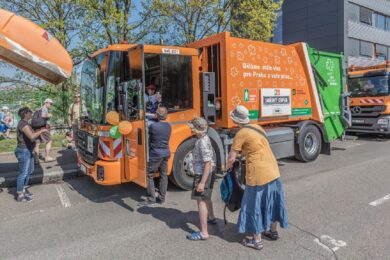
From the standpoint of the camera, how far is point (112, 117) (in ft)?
17.1

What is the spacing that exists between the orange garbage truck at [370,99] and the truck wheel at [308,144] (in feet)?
14.0

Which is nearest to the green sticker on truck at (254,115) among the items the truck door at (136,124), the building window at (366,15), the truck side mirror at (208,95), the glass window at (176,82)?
the truck side mirror at (208,95)

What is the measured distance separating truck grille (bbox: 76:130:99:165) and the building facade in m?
25.0

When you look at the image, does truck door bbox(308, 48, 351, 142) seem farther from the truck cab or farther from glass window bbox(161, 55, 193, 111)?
the truck cab

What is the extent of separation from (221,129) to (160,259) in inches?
138

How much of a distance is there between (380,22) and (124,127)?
33173 millimetres

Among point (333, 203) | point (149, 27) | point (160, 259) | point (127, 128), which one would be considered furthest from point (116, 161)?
A: point (149, 27)

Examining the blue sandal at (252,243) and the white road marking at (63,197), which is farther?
the white road marking at (63,197)

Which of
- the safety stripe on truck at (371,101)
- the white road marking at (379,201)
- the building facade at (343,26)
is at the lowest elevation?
the white road marking at (379,201)

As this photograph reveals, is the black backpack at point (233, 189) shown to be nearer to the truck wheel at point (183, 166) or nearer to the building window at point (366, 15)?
the truck wheel at point (183, 166)

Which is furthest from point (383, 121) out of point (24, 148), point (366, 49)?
point (366, 49)

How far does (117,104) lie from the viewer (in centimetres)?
545

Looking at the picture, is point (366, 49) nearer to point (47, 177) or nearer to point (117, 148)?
point (117, 148)

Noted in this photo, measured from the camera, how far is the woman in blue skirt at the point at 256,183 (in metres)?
3.57
